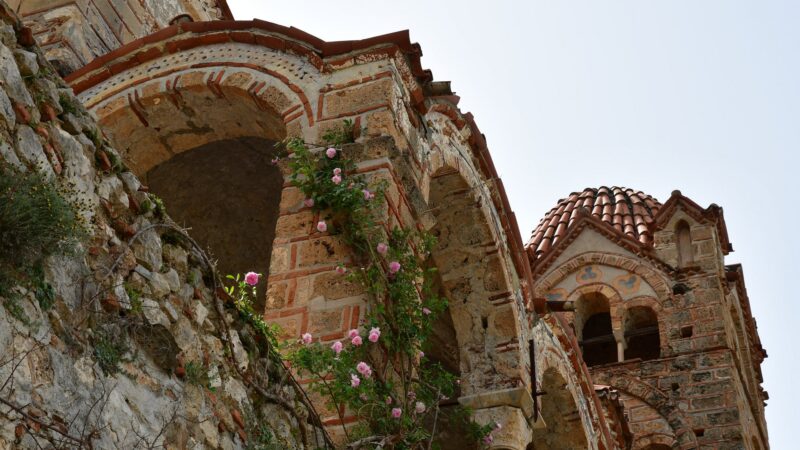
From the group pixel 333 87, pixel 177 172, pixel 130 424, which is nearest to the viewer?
pixel 130 424

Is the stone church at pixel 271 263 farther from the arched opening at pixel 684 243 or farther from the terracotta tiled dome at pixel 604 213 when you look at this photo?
the terracotta tiled dome at pixel 604 213

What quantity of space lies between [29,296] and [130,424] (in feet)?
1.90

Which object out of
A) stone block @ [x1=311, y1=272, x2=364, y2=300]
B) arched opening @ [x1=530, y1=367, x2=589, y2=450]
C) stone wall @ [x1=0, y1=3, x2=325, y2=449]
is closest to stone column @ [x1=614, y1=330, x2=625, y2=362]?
arched opening @ [x1=530, y1=367, x2=589, y2=450]

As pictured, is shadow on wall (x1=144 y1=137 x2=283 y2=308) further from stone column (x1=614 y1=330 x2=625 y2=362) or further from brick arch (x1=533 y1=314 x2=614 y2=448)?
stone column (x1=614 y1=330 x2=625 y2=362)

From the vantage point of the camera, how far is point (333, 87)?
7852 mm

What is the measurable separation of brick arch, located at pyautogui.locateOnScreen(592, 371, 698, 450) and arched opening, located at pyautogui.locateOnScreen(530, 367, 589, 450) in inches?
258

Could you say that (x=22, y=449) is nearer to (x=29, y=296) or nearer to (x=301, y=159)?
(x=29, y=296)

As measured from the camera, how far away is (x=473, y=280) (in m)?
9.06

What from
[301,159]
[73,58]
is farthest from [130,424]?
[73,58]

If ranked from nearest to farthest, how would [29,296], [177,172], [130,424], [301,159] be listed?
[29,296], [130,424], [301,159], [177,172]

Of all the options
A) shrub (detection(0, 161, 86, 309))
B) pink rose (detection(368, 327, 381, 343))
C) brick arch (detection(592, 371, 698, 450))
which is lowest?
shrub (detection(0, 161, 86, 309))

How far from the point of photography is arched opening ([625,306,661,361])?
18250 mm

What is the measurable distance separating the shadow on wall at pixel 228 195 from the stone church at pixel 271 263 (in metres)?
0.02

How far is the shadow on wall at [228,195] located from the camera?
369 inches
